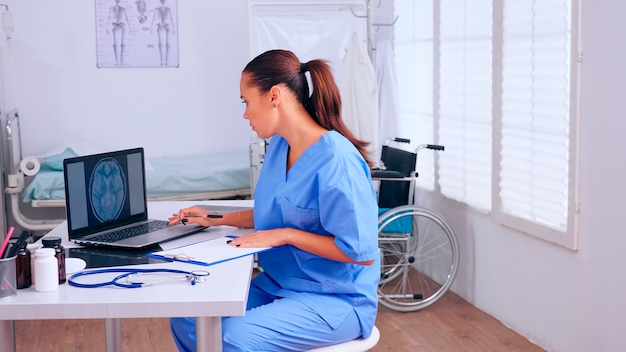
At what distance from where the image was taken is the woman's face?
7.16ft

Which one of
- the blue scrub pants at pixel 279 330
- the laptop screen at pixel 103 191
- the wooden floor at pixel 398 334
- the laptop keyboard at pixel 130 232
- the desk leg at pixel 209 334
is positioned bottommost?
the wooden floor at pixel 398 334

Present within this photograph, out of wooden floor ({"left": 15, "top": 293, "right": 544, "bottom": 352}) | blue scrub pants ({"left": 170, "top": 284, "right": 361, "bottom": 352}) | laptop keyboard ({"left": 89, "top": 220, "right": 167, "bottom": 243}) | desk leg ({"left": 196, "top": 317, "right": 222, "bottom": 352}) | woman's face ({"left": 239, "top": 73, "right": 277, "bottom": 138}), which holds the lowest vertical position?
wooden floor ({"left": 15, "top": 293, "right": 544, "bottom": 352})

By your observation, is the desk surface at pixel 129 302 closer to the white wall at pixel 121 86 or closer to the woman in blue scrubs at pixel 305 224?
the woman in blue scrubs at pixel 305 224

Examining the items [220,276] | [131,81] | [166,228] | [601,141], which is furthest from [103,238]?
[131,81]

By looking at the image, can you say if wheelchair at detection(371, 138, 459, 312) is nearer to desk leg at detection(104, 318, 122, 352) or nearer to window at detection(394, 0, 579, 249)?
window at detection(394, 0, 579, 249)

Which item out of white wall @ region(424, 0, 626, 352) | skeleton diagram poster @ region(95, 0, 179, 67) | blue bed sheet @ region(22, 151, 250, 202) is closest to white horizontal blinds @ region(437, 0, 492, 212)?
white wall @ region(424, 0, 626, 352)

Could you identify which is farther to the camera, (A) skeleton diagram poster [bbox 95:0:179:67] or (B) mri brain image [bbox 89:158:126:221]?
(A) skeleton diagram poster [bbox 95:0:179:67]

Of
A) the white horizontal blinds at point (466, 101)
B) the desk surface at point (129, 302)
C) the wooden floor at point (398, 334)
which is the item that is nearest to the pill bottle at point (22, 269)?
the desk surface at point (129, 302)

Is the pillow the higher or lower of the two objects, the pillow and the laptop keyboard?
the higher

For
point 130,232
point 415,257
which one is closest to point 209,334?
point 130,232

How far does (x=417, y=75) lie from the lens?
4.49 meters

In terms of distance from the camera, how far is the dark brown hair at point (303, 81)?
2.18 metres

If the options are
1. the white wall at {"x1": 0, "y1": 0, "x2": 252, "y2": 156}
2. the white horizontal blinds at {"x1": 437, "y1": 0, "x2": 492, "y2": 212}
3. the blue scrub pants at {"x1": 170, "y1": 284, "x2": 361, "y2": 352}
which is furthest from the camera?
the white wall at {"x1": 0, "y1": 0, "x2": 252, "y2": 156}

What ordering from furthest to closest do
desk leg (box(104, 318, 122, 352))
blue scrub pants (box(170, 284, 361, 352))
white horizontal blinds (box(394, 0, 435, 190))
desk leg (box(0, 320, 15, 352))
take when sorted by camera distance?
white horizontal blinds (box(394, 0, 435, 190)) → desk leg (box(104, 318, 122, 352)) → blue scrub pants (box(170, 284, 361, 352)) → desk leg (box(0, 320, 15, 352))
